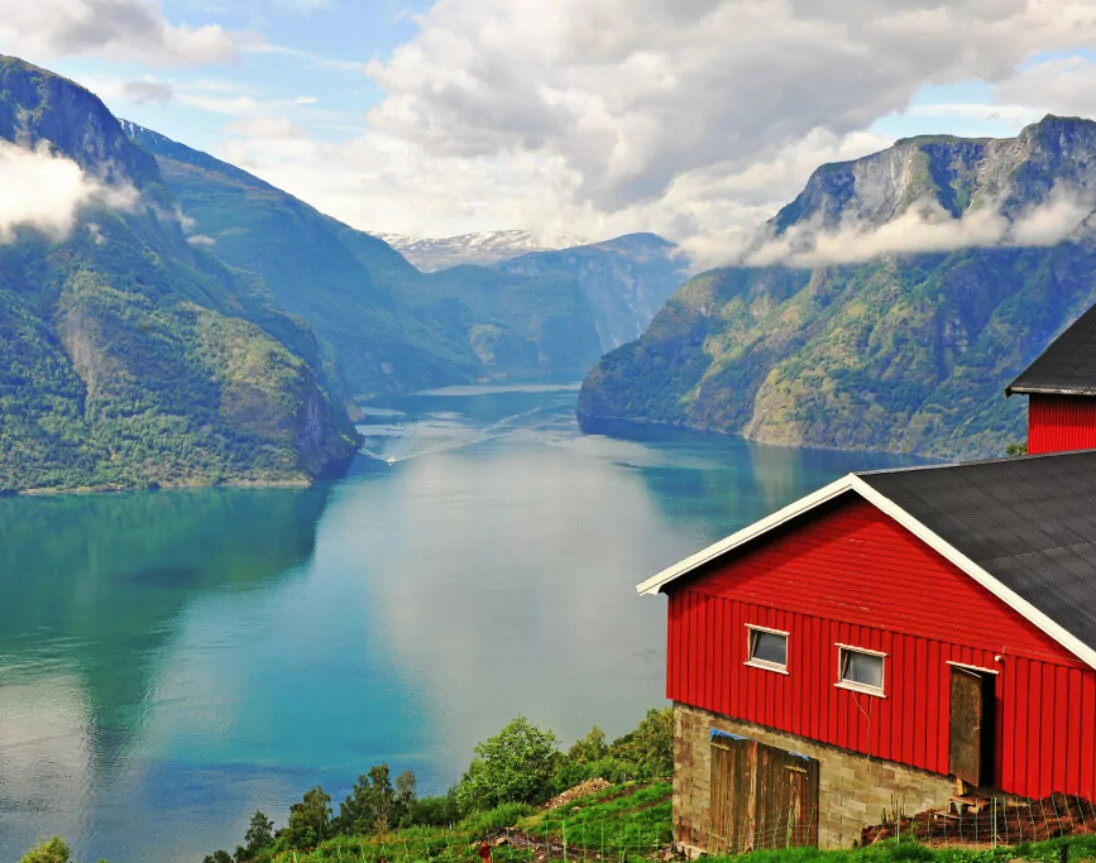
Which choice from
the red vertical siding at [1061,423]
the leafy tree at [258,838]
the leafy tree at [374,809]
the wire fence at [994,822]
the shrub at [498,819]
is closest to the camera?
the wire fence at [994,822]

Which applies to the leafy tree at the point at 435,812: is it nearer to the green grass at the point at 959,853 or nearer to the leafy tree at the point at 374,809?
the leafy tree at the point at 374,809

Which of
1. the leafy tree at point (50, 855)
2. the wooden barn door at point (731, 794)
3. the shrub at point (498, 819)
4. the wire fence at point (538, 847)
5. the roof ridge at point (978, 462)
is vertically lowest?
the leafy tree at point (50, 855)

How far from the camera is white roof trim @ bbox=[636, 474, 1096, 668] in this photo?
696 inches

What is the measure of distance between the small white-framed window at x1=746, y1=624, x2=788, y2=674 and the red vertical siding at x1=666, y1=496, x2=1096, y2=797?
12cm

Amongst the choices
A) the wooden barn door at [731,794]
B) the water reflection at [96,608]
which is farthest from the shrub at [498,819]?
the water reflection at [96,608]

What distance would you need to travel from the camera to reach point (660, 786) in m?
30.2

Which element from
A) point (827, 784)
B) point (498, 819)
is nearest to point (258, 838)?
point (498, 819)

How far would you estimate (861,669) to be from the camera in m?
20.2

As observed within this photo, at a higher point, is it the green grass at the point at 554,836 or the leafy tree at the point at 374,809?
the green grass at the point at 554,836

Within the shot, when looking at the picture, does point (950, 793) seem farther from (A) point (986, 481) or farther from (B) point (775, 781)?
(A) point (986, 481)

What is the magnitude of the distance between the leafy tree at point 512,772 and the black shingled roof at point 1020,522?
981 inches

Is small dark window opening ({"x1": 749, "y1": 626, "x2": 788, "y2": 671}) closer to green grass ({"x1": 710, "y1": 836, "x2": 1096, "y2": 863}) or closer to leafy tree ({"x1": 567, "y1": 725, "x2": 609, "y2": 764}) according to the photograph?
green grass ({"x1": 710, "y1": 836, "x2": 1096, "y2": 863})

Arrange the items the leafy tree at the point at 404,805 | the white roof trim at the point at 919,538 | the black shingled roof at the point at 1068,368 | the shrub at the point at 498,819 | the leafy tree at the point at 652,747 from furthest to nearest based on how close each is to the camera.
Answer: the leafy tree at the point at 404,805 → the leafy tree at the point at 652,747 → the shrub at the point at 498,819 → the black shingled roof at the point at 1068,368 → the white roof trim at the point at 919,538

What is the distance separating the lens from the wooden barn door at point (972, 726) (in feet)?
61.1
